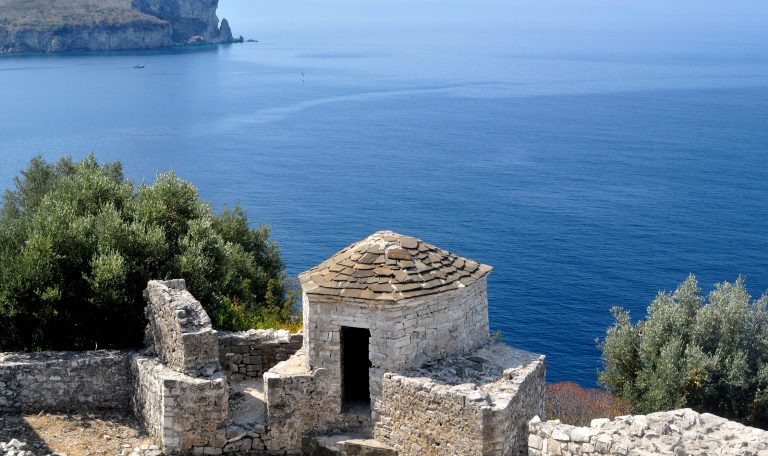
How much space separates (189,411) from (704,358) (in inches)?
450

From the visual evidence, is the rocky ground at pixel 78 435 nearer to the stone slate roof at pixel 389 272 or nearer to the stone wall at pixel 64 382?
the stone wall at pixel 64 382

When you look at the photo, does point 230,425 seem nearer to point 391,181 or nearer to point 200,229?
point 200,229

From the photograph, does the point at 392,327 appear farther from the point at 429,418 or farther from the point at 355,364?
the point at 355,364

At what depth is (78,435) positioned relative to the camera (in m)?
14.5

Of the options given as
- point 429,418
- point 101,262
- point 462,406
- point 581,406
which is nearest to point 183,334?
point 101,262

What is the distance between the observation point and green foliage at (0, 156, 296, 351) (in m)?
16.7

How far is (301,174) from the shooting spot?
80.8m

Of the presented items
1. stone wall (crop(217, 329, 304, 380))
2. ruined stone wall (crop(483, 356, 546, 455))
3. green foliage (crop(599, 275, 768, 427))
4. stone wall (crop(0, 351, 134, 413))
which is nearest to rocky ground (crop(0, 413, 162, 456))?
stone wall (crop(0, 351, 134, 413))

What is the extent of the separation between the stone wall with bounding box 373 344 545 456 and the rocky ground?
4.14 metres

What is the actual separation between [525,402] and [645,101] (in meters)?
114

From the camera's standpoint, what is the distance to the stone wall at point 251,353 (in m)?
16.6

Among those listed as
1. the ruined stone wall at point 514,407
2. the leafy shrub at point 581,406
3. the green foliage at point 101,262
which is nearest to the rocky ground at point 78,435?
the green foliage at point 101,262

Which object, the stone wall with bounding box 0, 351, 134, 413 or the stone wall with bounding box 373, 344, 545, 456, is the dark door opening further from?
the stone wall with bounding box 0, 351, 134, 413

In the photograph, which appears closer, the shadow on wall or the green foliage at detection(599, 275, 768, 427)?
the shadow on wall
